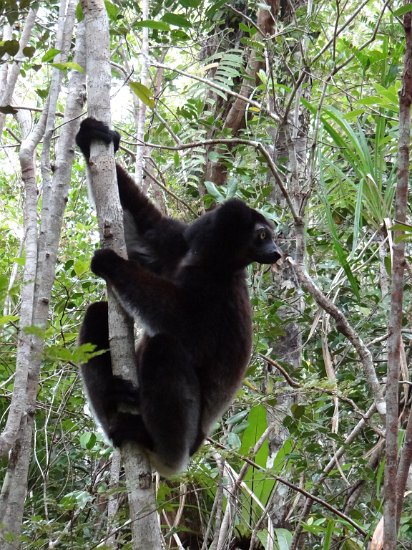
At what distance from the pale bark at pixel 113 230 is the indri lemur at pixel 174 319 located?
13 centimetres

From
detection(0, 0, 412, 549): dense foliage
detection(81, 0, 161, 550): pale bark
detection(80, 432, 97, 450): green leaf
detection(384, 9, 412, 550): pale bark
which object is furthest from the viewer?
detection(80, 432, 97, 450): green leaf

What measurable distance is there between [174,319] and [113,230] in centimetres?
96

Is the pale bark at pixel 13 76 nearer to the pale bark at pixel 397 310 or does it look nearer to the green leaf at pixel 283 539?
the pale bark at pixel 397 310

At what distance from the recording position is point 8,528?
316 cm

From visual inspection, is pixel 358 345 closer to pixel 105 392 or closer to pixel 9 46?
pixel 105 392

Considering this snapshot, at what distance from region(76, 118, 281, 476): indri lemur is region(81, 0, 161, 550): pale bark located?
13 centimetres

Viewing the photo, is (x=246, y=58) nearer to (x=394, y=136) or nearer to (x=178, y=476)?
(x=394, y=136)

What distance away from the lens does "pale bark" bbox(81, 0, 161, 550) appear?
3006 mm

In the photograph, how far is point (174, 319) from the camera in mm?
4211

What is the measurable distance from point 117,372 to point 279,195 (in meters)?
4.15

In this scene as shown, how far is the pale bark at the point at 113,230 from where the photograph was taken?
3006 millimetres

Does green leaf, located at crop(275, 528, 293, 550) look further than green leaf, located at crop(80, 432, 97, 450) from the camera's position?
No

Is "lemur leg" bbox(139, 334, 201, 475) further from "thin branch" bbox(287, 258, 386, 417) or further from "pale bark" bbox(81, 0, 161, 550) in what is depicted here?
"thin branch" bbox(287, 258, 386, 417)

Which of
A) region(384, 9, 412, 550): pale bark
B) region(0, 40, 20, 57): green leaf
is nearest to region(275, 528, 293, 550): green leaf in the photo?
region(384, 9, 412, 550): pale bark
